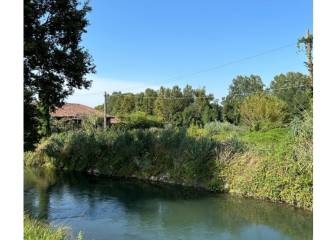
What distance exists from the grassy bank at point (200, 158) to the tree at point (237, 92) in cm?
2264

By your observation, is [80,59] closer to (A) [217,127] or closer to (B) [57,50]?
(B) [57,50]

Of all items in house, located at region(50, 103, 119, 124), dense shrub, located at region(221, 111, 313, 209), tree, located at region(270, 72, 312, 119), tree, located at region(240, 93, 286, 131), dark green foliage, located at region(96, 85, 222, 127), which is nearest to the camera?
dense shrub, located at region(221, 111, 313, 209)

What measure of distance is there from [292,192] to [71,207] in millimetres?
6701

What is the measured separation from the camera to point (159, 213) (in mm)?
12367

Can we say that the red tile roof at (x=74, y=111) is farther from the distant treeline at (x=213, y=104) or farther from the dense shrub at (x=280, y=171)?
the dense shrub at (x=280, y=171)

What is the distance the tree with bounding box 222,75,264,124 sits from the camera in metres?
46.9

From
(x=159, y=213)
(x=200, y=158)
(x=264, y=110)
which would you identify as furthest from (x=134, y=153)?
(x=264, y=110)

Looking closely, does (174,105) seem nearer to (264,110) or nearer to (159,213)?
(264,110)

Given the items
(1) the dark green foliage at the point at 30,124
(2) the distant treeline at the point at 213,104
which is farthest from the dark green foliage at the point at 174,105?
(1) the dark green foliage at the point at 30,124

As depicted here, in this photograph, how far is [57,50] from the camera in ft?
43.6

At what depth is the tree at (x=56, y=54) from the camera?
40.2 feet

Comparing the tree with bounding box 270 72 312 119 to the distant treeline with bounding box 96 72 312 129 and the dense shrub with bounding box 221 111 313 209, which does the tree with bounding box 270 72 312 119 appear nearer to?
the distant treeline with bounding box 96 72 312 129

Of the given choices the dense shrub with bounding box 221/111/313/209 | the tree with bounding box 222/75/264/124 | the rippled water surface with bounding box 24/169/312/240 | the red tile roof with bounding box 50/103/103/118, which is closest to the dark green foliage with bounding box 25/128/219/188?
the rippled water surface with bounding box 24/169/312/240

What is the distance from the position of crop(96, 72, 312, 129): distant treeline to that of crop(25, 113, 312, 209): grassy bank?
1365cm
